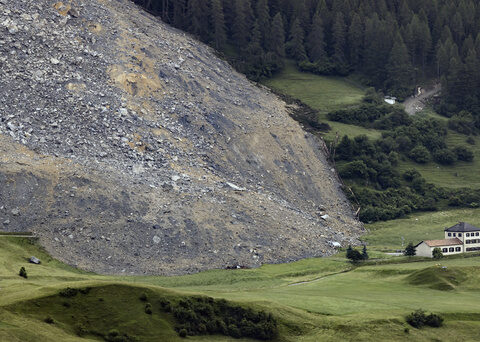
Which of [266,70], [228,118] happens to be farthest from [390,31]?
[228,118]

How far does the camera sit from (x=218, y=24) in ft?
503

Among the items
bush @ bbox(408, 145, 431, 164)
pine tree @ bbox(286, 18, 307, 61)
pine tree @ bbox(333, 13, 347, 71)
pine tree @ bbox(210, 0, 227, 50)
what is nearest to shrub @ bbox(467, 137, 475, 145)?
bush @ bbox(408, 145, 431, 164)

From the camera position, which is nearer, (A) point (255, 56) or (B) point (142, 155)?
(B) point (142, 155)

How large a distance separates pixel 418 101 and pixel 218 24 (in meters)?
45.8

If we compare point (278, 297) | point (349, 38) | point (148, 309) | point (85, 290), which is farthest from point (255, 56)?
point (148, 309)

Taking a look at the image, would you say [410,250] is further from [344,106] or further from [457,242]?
[344,106]

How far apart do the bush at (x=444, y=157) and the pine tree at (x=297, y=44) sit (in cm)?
3820

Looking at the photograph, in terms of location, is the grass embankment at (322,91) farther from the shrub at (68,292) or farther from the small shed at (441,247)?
the shrub at (68,292)

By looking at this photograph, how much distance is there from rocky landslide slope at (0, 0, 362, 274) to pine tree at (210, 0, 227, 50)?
17.6 meters

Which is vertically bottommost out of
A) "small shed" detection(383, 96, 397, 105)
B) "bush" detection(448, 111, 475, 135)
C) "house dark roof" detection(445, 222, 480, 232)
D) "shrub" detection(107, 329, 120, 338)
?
"shrub" detection(107, 329, 120, 338)

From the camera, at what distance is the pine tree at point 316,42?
16775 centimetres

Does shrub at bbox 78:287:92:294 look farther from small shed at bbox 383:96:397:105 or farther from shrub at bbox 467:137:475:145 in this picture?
shrub at bbox 467:137:475:145

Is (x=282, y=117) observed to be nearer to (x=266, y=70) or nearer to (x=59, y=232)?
(x=266, y=70)

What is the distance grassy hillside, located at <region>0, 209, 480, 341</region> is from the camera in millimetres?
60812
